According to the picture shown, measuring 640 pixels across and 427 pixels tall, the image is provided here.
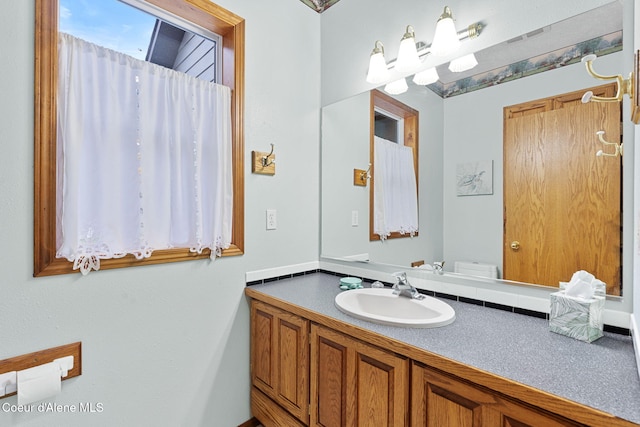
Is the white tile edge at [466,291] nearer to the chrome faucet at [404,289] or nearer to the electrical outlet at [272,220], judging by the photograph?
the chrome faucet at [404,289]

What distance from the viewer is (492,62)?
4.46ft

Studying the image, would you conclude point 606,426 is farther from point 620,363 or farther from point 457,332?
point 457,332

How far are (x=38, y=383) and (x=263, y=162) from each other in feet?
4.31

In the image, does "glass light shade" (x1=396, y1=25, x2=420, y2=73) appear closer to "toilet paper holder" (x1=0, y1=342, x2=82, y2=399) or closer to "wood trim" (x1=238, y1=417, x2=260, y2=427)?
"toilet paper holder" (x1=0, y1=342, x2=82, y2=399)

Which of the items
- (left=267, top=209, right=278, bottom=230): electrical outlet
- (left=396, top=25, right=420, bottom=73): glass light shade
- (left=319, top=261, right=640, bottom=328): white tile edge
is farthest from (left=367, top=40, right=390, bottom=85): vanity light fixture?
(left=319, top=261, right=640, bottom=328): white tile edge

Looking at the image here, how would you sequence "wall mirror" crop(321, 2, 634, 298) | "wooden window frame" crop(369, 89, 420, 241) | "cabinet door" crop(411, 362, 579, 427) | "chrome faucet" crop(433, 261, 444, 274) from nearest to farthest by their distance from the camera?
1. "cabinet door" crop(411, 362, 579, 427)
2. "wall mirror" crop(321, 2, 634, 298)
3. "chrome faucet" crop(433, 261, 444, 274)
4. "wooden window frame" crop(369, 89, 420, 241)

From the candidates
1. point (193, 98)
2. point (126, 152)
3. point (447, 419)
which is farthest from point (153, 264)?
point (447, 419)

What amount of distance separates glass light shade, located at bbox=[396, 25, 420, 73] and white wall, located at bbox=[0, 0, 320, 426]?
2.20 feet

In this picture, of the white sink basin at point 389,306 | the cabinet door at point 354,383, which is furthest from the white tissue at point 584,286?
the cabinet door at point 354,383

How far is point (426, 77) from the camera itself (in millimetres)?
1586

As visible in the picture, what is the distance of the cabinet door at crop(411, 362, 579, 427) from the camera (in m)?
0.76

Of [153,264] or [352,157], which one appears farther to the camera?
[352,157]

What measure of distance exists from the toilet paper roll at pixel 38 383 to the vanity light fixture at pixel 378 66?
1993mm

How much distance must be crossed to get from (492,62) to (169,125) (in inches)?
58.7
